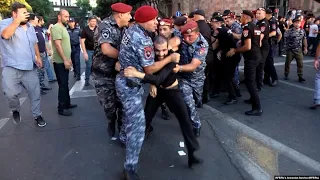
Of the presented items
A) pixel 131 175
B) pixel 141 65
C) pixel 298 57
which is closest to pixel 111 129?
pixel 131 175

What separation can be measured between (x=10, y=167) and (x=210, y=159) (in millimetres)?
2417

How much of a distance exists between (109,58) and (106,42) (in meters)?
0.39

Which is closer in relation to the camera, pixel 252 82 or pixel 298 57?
pixel 252 82

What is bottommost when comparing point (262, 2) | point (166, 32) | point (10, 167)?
point (10, 167)

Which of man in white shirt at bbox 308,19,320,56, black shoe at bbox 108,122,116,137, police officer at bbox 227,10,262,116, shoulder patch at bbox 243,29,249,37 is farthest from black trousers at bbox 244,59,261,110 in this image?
man in white shirt at bbox 308,19,320,56

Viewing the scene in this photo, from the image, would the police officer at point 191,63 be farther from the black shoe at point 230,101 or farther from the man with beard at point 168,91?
the black shoe at point 230,101

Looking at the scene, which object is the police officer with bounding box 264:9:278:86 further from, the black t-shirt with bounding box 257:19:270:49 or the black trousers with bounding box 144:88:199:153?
the black trousers with bounding box 144:88:199:153

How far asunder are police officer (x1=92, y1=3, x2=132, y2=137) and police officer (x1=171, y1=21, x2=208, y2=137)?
88 centimetres

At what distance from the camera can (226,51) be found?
5.60 meters

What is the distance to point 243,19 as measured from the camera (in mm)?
5133

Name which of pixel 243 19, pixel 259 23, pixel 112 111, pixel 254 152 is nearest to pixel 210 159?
pixel 254 152

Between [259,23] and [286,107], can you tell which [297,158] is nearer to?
[286,107]

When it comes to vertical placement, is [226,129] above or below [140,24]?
below

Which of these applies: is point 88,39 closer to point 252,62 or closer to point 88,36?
point 88,36
